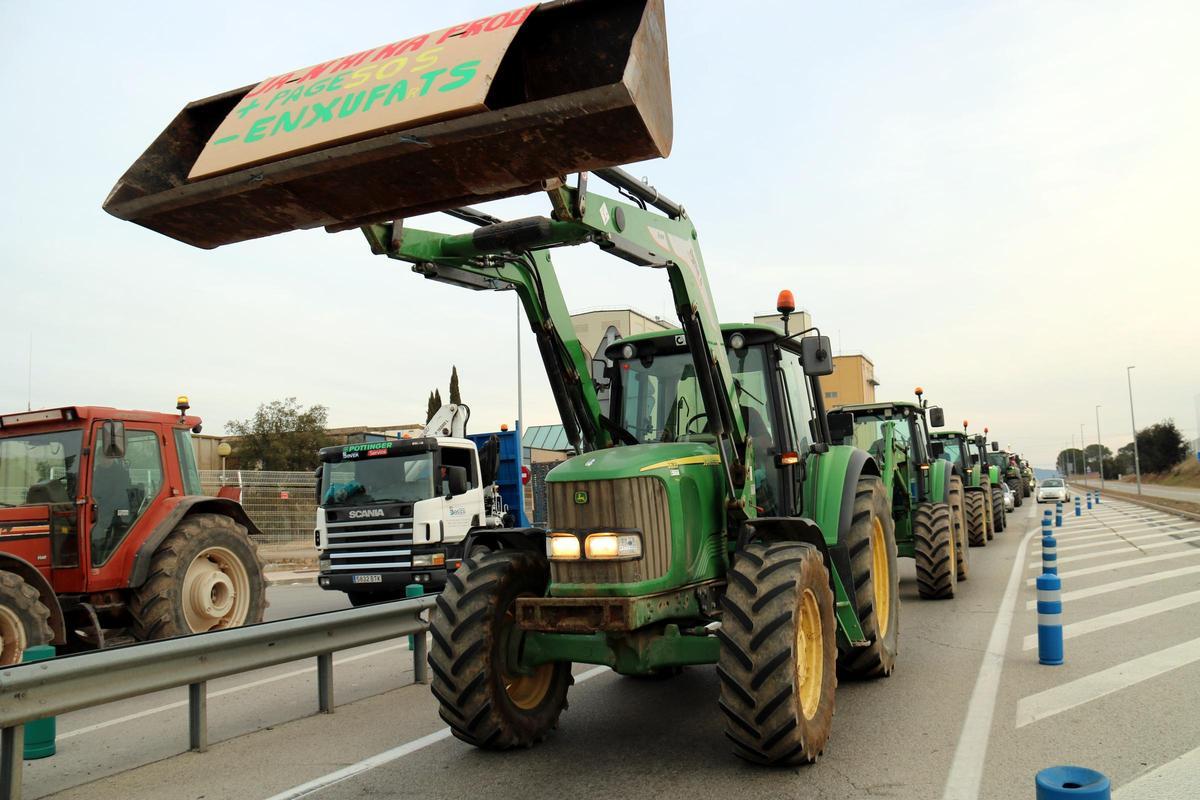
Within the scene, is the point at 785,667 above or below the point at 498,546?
below

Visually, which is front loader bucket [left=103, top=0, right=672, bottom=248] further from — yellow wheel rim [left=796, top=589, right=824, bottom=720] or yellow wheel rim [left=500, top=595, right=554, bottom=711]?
yellow wheel rim [left=796, top=589, right=824, bottom=720]

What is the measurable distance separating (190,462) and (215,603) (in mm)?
1546

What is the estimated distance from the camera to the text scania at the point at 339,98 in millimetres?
3650

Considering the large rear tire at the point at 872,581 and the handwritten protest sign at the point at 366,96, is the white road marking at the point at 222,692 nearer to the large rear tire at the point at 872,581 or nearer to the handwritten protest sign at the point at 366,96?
the handwritten protest sign at the point at 366,96

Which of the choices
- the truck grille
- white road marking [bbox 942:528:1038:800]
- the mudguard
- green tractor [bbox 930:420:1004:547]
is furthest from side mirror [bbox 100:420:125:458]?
green tractor [bbox 930:420:1004:547]

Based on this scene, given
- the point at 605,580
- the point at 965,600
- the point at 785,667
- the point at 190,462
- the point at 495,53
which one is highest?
the point at 495,53

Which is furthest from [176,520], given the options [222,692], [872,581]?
[872,581]

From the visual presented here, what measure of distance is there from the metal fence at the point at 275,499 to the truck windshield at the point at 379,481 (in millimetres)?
11031

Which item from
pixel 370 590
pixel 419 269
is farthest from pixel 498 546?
pixel 370 590

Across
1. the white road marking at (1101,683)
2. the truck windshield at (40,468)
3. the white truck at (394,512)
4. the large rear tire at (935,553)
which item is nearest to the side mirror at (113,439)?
the truck windshield at (40,468)

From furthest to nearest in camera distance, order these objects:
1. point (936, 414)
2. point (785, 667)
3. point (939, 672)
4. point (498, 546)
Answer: point (936, 414) → point (939, 672) → point (498, 546) → point (785, 667)

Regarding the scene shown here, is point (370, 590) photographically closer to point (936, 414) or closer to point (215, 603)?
point (215, 603)

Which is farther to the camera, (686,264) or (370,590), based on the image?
(370,590)

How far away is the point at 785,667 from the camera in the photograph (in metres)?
4.58
